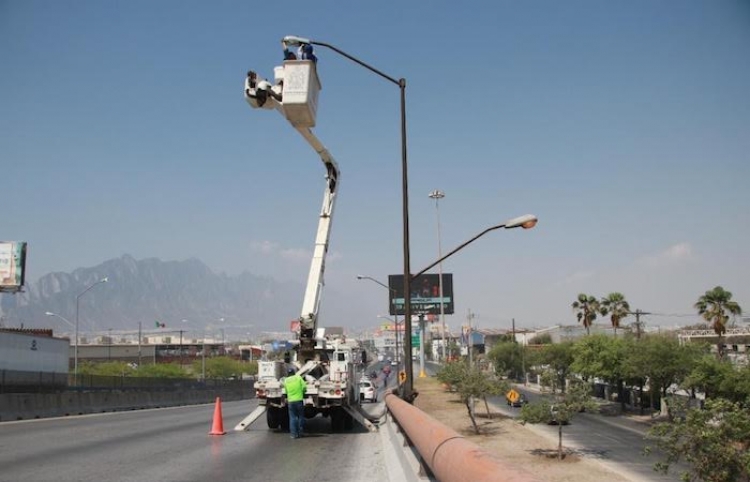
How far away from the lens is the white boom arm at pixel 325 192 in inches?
697

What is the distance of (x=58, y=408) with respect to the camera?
2745cm

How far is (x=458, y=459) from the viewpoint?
552 cm

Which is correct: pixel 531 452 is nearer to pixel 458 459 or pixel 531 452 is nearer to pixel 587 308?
pixel 458 459

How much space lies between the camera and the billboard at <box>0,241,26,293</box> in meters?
68.4

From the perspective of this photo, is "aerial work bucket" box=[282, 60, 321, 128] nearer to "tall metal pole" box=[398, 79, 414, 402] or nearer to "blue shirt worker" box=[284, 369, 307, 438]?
"tall metal pole" box=[398, 79, 414, 402]

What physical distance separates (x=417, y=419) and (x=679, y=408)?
6.47 meters

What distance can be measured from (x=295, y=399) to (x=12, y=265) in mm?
62380

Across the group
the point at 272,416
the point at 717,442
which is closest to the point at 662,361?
the point at 272,416

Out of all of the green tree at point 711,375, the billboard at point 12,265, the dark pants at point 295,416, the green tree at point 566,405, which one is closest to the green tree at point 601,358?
the green tree at point 711,375

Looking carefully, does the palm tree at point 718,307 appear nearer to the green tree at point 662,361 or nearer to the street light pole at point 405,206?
the green tree at point 662,361

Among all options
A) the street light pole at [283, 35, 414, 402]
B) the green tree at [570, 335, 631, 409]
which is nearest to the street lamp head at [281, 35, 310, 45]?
the street light pole at [283, 35, 414, 402]

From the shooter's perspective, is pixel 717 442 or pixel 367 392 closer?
pixel 717 442

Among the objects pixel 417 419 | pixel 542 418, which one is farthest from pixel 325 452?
pixel 542 418

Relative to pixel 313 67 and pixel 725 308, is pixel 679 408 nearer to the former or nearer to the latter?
pixel 313 67
